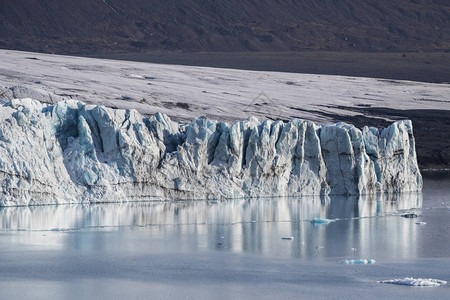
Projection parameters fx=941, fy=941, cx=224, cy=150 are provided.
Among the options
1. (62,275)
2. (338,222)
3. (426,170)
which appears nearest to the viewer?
(62,275)

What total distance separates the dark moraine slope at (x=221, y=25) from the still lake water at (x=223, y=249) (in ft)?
161

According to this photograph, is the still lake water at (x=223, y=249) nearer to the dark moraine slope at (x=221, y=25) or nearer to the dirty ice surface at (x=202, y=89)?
the dirty ice surface at (x=202, y=89)

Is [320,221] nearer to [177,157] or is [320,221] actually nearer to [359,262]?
[177,157]

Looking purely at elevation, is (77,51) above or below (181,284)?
above

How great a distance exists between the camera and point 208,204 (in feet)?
60.1

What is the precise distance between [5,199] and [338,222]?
235 inches

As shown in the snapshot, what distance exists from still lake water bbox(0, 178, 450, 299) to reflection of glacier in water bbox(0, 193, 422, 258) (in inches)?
0.7

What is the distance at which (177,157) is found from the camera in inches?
725

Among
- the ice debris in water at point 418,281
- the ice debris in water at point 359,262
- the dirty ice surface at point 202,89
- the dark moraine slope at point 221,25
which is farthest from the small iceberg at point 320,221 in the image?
the dark moraine slope at point 221,25

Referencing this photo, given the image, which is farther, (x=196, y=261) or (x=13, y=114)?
(x=13, y=114)

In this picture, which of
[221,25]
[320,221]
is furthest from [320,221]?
[221,25]

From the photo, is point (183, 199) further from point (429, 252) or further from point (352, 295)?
point (352, 295)

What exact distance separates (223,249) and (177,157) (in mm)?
4721

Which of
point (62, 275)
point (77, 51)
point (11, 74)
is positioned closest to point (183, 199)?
point (62, 275)
